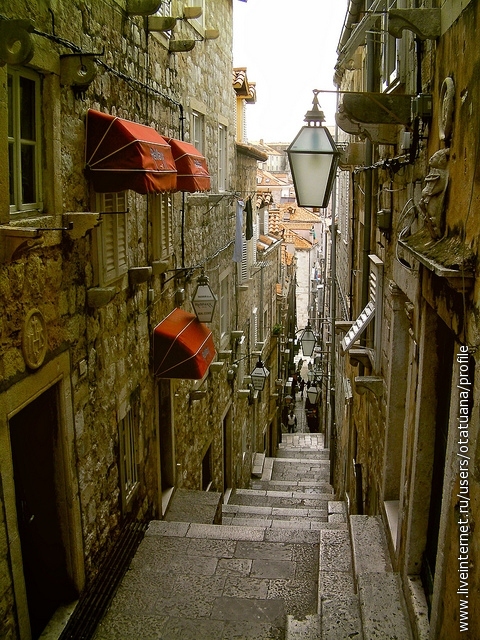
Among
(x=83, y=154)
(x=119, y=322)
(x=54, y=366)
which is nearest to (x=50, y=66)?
(x=83, y=154)

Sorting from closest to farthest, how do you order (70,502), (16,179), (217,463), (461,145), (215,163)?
(461,145), (16,179), (70,502), (215,163), (217,463)

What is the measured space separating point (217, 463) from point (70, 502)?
8178 mm

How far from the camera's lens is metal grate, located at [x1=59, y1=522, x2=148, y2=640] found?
18.9 feet

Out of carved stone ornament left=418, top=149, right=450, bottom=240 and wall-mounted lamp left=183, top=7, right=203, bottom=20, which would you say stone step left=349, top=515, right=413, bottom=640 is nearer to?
carved stone ornament left=418, top=149, right=450, bottom=240

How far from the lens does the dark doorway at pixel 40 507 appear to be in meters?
5.43

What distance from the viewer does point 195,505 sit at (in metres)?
9.56

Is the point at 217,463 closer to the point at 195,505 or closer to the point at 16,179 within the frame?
the point at 195,505

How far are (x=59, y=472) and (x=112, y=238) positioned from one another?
2445mm

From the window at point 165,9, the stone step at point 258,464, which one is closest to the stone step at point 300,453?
the stone step at point 258,464

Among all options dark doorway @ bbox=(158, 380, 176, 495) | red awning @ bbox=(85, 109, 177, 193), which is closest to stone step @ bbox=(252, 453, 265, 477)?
dark doorway @ bbox=(158, 380, 176, 495)

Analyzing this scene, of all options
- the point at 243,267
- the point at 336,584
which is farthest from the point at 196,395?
the point at 243,267

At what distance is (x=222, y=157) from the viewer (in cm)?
1361

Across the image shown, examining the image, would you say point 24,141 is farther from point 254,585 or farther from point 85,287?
point 254,585

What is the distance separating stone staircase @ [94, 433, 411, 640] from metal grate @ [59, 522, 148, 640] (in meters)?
0.08
